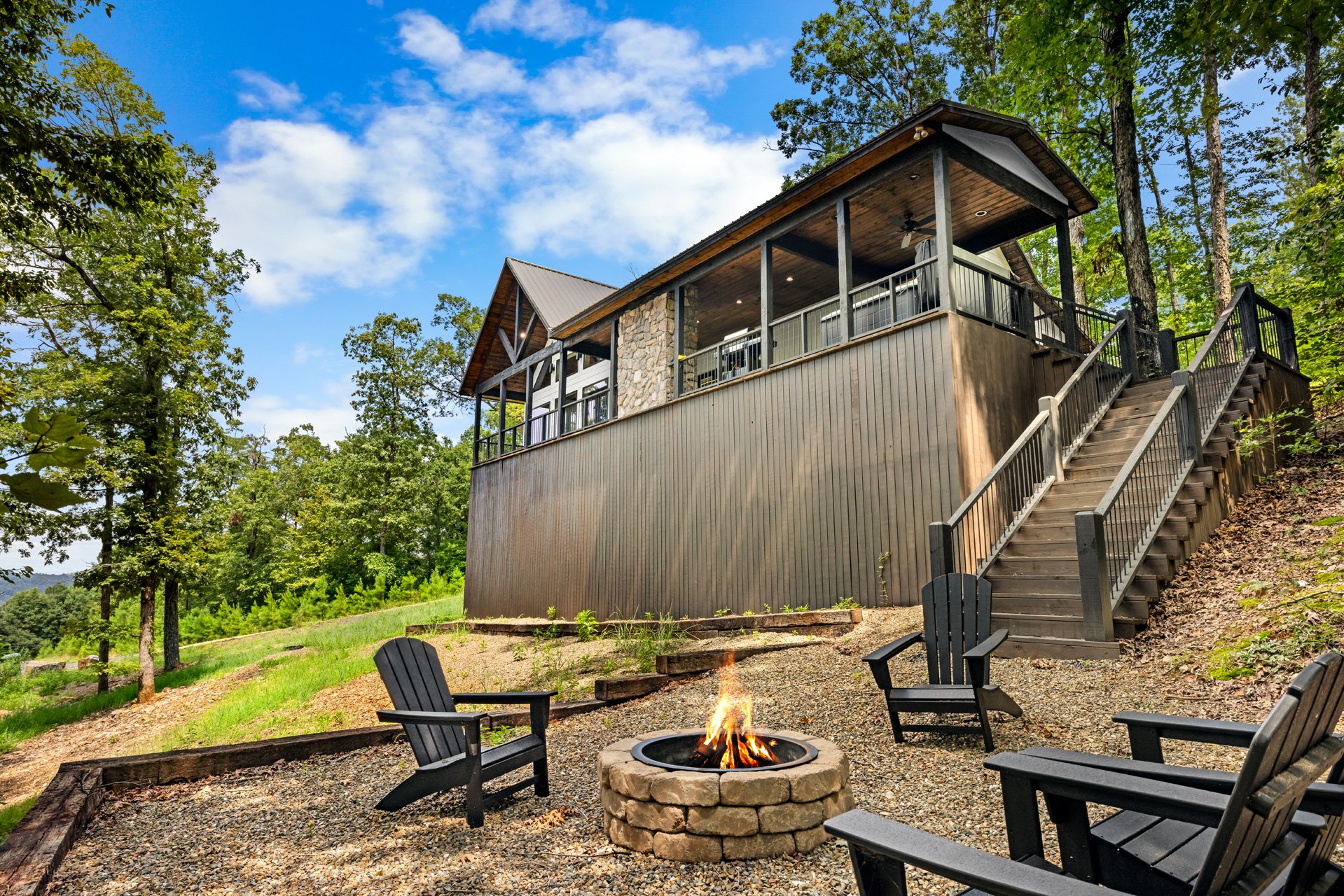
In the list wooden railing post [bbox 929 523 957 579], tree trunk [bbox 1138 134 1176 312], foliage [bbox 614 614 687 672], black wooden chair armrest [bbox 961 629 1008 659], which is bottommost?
foliage [bbox 614 614 687 672]

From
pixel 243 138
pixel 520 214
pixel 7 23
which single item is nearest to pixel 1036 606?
pixel 7 23

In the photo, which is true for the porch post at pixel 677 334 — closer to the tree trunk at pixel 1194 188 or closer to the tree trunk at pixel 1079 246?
the tree trunk at pixel 1079 246

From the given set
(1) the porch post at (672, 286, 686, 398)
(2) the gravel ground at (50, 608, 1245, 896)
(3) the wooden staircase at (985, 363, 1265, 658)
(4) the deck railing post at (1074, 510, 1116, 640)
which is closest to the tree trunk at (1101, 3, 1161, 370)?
(3) the wooden staircase at (985, 363, 1265, 658)

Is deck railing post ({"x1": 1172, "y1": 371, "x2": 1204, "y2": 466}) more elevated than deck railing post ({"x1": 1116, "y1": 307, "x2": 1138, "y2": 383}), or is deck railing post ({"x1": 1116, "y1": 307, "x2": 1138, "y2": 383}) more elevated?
deck railing post ({"x1": 1116, "y1": 307, "x2": 1138, "y2": 383})

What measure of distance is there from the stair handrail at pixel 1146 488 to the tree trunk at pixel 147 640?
14010mm

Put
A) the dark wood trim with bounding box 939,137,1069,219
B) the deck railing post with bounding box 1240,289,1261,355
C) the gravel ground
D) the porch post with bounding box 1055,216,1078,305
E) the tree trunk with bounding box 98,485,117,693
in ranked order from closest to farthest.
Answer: the gravel ground → the deck railing post with bounding box 1240,289,1261,355 → the dark wood trim with bounding box 939,137,1069,219 → the porch post with bounding box 1055,216,1078,305 → the tree trunk with bounding box 98,485,117,693

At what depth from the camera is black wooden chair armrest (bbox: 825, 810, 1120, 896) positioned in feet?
4.56

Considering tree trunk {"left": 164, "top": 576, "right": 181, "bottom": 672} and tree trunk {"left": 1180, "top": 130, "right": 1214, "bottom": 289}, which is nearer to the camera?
tree trunk {"left": 164, "top": 576, "right": 181, "bottom": 672}

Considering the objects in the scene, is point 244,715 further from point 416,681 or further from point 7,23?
point 7,23

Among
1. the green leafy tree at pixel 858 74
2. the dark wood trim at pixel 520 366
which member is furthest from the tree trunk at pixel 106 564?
the green leafy tree at pixel 858 74

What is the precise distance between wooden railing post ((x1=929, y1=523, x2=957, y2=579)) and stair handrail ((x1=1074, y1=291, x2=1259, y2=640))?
1.04m

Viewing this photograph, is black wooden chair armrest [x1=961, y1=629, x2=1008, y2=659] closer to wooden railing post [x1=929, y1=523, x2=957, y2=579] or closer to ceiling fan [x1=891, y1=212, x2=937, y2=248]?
wooden railing post [x1=929, y1=523, x2=957, y2=579]

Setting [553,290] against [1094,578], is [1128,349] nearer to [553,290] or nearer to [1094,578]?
[1094,578]

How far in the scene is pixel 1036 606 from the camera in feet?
20.7
